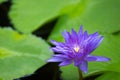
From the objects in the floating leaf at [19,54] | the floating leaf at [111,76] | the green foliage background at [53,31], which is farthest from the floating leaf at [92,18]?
the floating leaf at [111,76]

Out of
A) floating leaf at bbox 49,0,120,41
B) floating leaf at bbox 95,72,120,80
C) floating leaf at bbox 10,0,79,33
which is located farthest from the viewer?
floating leaf at bbox 10,0,79,33

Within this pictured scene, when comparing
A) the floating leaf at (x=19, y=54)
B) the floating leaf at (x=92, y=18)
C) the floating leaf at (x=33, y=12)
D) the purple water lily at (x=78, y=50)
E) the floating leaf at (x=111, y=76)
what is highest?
the floating leaf at (x=33, y=12)

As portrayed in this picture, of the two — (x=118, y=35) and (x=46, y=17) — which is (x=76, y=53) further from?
(x=46, y=17)

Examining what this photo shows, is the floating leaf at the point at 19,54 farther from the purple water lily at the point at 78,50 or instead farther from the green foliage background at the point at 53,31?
the purple water lily at the point at 78,50

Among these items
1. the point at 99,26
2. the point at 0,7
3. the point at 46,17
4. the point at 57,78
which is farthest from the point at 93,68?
the point at 0,7

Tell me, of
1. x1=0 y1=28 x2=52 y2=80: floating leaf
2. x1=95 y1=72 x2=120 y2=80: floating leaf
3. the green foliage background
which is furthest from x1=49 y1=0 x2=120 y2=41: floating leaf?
x1=95 y1=72 x2=120 y2=80: floating leaf

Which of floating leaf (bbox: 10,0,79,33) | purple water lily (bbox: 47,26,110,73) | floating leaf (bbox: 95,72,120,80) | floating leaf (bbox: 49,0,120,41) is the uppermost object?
floating leaf (bbox: 10,0,79,33)

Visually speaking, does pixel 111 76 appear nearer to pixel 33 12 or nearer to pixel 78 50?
pixel 78 50

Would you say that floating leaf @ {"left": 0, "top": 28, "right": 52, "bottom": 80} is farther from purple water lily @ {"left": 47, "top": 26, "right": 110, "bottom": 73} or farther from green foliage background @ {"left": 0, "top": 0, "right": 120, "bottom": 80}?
purple water lily @ {"left": 47, "top": 26, "right": 110, "bottom": 73}
